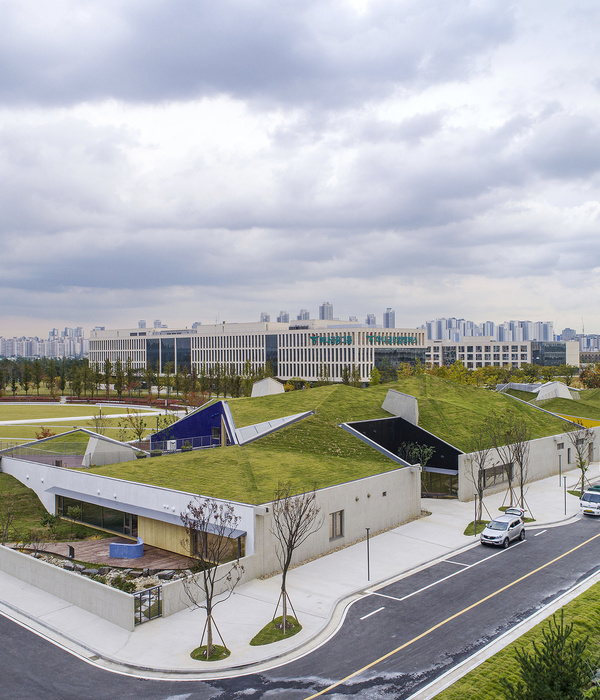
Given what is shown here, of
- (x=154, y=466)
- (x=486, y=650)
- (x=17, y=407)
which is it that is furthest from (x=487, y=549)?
(x=17, y=407)

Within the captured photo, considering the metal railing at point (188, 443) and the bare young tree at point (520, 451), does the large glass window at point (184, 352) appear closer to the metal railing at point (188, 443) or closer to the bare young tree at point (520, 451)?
the metal railing at point (188, 443)

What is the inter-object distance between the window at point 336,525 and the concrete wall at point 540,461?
1277cm

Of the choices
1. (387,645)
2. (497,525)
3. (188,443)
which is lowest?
(387,645)

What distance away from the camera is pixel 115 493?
30953 millimetres

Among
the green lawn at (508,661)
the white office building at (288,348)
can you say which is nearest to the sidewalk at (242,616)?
the green lawn at (508,661)

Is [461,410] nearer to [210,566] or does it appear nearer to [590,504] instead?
[590,504]

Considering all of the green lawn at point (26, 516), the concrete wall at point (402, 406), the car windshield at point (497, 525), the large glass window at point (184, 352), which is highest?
the large glass window at point (184, 352)

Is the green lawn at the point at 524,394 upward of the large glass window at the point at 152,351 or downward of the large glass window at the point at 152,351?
downward

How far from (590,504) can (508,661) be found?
69.4ft

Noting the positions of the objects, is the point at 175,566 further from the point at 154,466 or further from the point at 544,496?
the point at 544,496

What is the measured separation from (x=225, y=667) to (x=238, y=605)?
4.58 metres

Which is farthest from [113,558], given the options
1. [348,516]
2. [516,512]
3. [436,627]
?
[516,512]

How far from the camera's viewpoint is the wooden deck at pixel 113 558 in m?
27.0

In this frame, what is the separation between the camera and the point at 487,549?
2861 cm
